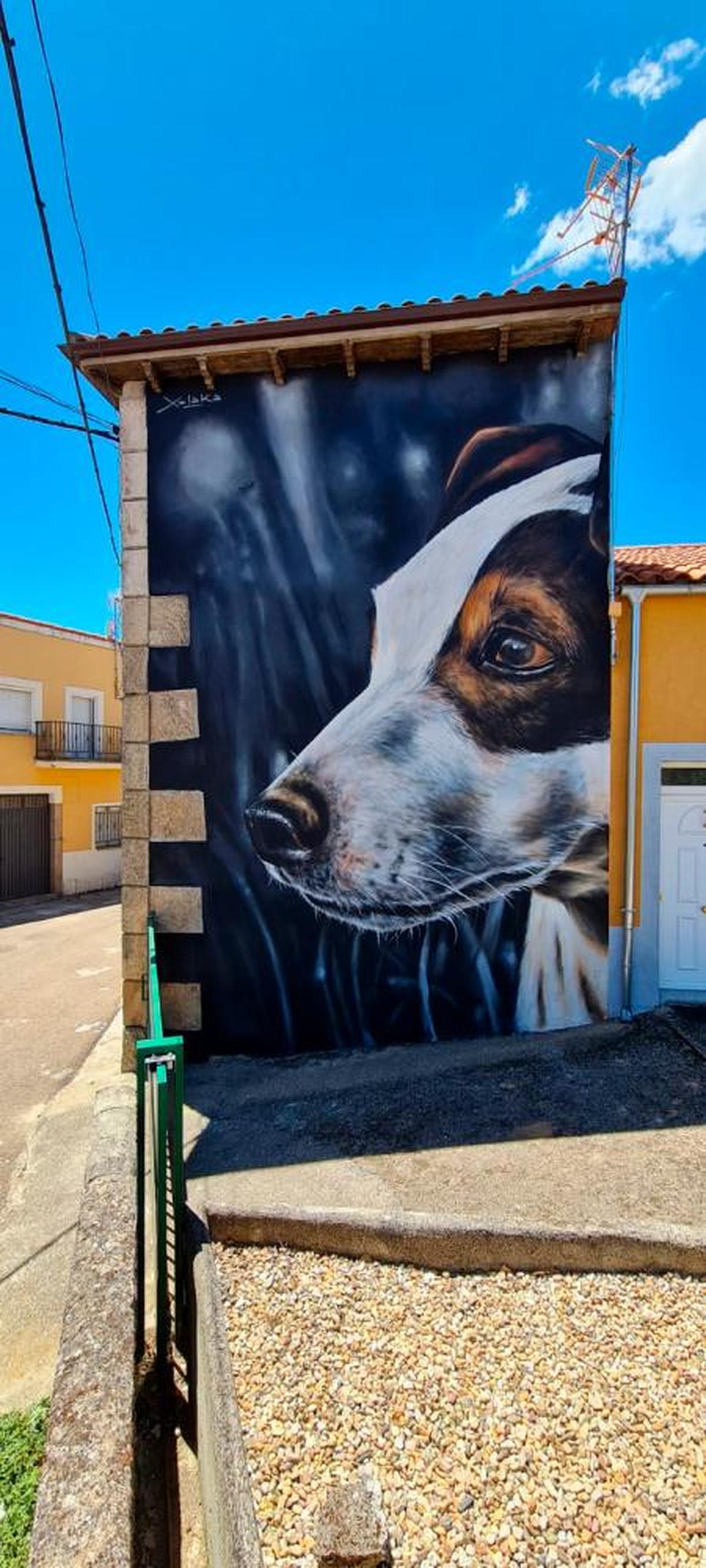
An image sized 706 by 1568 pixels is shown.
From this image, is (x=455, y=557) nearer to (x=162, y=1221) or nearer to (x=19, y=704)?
(x=162, y=1221)

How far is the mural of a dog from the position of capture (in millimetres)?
5613

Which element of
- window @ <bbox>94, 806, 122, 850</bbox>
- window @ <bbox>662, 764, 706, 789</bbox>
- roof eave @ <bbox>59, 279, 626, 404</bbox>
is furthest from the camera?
window @ <bbox>94, 806, 122, 850</bbox>

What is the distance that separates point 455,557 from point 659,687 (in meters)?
2.15

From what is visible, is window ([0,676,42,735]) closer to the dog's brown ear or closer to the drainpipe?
the dog's brown ear

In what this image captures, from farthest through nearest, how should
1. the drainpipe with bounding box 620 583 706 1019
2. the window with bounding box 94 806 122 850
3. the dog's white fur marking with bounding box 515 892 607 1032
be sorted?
the window with bounding box 94 806 122 850 < the drainpipe with bounding box 620 583 706 1019 < the dog's white fur marking with bounding box 515 892 607 1032

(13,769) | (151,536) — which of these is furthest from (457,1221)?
(13,769)

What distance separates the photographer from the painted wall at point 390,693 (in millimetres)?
5621

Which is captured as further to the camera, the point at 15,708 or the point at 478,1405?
the point at 15,708

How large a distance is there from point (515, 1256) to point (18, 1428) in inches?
76.7

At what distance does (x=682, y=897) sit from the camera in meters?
6.51

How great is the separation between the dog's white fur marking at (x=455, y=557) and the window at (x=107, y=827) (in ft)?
47.7

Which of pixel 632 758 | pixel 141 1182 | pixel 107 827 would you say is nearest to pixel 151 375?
pixel 632 758

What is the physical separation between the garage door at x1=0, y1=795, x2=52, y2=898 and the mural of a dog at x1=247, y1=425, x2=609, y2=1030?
499 inches
